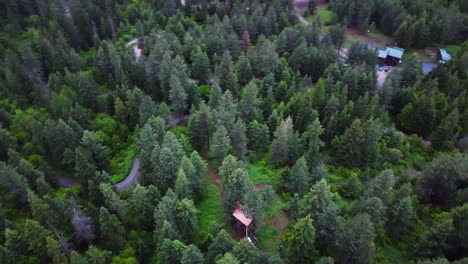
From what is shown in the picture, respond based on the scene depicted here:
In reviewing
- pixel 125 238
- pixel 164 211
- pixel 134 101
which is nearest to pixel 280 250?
pixel 164 211

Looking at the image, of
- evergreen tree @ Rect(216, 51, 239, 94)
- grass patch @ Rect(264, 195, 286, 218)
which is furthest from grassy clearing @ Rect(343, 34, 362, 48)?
grass patch @ Rect(264, 195, 286, 218)

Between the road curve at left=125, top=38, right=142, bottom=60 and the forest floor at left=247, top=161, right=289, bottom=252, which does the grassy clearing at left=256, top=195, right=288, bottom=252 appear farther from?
the road curve at left=125, top=38, right=142, bottom=60

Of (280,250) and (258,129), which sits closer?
(280,250)

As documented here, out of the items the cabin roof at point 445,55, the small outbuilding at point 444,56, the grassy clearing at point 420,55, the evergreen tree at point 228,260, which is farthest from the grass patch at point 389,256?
the grassy clearing at point 420,55

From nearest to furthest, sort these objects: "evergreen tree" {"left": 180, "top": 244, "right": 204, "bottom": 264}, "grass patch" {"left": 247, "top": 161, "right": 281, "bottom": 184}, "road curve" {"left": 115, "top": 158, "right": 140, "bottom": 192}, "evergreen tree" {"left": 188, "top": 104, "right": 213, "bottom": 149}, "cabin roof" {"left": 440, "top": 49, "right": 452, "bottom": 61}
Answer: "evergreen tree" {"left": 180, "top": 244, "right": 204, "bottom": 264}, "grass patch" {"left": 247, "top": 161, "right": 281, "bottom": 184}, "evergreen tree" {"left": 188, "top": 104, "right": 213, "bottom": 149}, "road curve" {"left": 115, "top": 158, "right": 140, "bottom": 192}, "cabin roof" {"left": 440, "top": 49, "right": 452, "bottom": 61}

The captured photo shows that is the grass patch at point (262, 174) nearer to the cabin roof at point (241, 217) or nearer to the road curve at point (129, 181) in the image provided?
the cabin roof at point (241, 217)

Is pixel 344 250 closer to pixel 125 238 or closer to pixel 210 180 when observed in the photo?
pixel 210 180
